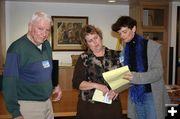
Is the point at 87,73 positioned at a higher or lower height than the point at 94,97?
higher

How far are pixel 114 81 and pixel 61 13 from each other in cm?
427

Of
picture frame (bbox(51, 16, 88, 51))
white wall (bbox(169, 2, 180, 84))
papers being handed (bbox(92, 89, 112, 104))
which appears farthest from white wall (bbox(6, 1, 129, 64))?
papers being handed (bbox(92, 89, 112, 104))

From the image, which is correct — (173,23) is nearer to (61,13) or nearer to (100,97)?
(61,13)

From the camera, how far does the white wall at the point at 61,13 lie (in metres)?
5.83

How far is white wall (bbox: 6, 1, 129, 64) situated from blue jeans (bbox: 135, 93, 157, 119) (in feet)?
13.1

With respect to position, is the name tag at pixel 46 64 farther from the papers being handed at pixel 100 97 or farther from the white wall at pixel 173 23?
the white wall at pixel 173 23

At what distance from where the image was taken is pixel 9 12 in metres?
5.80

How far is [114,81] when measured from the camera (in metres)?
1.90

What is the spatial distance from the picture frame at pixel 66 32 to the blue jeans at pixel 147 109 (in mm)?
3872

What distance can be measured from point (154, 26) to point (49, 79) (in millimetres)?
4201

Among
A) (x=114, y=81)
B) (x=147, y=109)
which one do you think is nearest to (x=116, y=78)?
(x=114, y=81)

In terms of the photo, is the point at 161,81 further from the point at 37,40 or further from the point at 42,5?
the point at 42,5

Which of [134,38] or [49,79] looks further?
[134,38]

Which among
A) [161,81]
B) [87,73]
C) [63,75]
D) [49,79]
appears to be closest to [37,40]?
[49,79]
